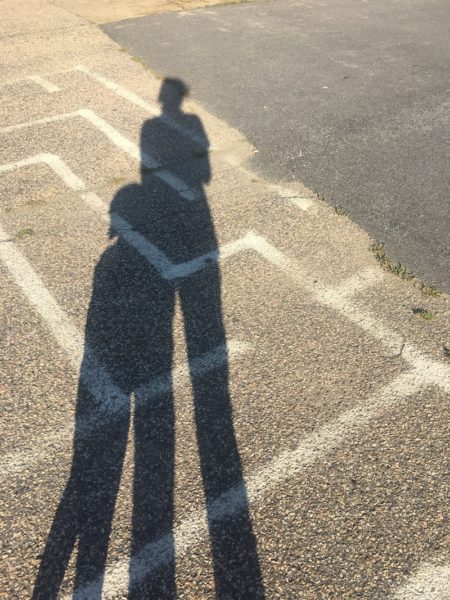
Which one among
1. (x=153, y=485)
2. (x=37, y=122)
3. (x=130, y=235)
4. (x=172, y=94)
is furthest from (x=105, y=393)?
(x=172, y=94)

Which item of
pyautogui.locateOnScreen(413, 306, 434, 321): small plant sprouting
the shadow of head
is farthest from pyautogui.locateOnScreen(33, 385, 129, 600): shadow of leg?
the shadow of head

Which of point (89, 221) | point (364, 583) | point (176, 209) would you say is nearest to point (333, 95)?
point (176, 209)

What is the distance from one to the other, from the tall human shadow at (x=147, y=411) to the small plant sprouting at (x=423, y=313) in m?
1.63

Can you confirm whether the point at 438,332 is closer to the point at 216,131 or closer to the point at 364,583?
the point at 364,583

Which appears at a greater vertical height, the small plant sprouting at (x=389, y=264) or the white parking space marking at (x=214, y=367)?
the small plant sprouting at (x=389, y=264)

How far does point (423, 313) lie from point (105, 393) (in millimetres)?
2618

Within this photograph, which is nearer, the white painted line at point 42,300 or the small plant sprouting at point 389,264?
the white painted line at point 42,300

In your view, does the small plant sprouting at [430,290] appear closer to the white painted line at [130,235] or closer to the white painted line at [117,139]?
the white painted line at [130,235]

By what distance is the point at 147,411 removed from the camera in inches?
156

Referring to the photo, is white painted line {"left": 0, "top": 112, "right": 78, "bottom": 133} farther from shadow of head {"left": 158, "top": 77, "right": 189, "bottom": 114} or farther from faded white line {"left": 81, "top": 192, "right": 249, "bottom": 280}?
faded white line {"left": 81, "top": 192, "right": 249, "bottom": 280}

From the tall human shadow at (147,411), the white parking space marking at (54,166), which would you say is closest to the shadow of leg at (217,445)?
the tall human shadow at (147,411)

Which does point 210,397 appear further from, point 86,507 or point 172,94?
point 172,94

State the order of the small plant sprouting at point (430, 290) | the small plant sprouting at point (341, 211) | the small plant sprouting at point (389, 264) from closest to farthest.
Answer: the small plant sprouting at point (430, 290)
the small plant sprouting at point (389, 264)
the small plant sprouting at point (341, 211)

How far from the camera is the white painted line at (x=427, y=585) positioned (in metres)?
3.03
